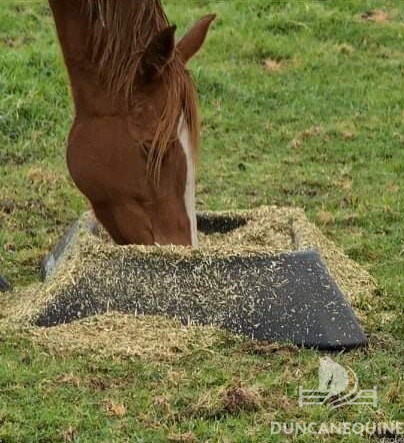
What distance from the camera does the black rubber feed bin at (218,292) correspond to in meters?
4.16

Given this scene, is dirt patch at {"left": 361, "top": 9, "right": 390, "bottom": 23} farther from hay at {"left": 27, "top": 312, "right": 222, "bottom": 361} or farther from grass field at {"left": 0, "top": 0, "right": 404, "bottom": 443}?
hay at {"left": 27, "top": 312, "right": 222, "bottom": 361}

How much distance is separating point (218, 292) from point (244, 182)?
278 centimetres

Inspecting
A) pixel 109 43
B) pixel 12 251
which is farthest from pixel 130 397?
pixel 12 251

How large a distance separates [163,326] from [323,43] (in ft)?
19.3

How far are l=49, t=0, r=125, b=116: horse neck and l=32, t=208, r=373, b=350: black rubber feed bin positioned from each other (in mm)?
569

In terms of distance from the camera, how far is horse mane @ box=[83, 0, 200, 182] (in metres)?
4.32

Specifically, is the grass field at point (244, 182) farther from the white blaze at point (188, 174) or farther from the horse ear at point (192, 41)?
the horse ear at point (192, 41)

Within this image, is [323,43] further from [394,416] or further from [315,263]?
[394,416]

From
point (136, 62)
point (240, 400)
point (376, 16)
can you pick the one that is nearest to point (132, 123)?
point (136, 62)

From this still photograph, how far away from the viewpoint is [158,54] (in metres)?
4.28

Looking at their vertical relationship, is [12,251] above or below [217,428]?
below

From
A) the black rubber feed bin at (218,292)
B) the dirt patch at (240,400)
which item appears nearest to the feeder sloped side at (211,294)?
the black rubber feed bin at (218,292)

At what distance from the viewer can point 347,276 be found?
4953mm

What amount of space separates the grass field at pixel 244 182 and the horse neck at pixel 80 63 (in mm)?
974
